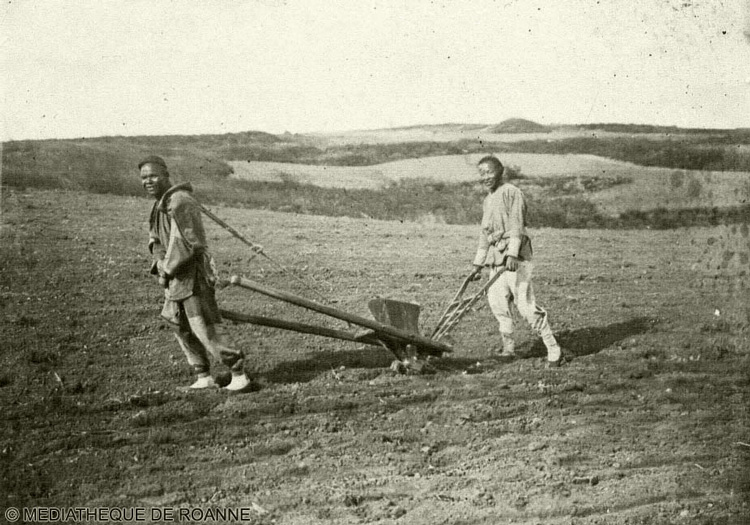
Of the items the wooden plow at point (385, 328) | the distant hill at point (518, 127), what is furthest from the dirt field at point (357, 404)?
the distant hill at point (518, 127)

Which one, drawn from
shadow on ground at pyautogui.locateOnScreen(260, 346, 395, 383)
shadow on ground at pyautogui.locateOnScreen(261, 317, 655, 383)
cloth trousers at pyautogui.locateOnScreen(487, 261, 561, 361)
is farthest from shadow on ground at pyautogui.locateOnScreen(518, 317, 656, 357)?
shadow on ground at pyautogui.locateOnScreen(260, 346, 395, 383)

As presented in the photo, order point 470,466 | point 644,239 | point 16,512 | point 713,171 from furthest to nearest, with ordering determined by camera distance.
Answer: point 644,239
point 713,171
point 470,466
point 16,512

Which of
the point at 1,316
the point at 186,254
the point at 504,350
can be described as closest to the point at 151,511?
the point at 186,254

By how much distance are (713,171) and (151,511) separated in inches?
292

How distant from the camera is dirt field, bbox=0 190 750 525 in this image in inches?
167

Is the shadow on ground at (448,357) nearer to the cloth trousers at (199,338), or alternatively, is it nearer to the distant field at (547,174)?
the cloth trousers at (199,338)

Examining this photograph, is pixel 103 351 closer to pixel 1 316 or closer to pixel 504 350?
pixel 1 316

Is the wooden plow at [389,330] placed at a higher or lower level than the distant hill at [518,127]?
lower

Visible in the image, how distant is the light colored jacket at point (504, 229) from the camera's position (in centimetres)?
593

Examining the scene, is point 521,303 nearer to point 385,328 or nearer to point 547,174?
point 385,328

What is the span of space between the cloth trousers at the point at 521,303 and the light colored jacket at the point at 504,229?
12 centimetres

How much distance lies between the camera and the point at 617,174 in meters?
9.43

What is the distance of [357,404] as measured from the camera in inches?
202

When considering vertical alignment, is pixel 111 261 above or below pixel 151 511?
above
